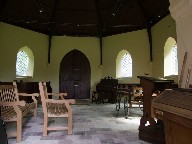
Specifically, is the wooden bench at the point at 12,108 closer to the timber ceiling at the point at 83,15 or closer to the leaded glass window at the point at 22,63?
the timber ceiling at the point at 83,15

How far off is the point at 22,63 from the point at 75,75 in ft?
9.90

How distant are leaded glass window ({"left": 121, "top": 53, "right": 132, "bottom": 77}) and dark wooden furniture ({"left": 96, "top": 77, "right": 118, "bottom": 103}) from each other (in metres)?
1.08

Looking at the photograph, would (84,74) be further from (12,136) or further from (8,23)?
(12,136)

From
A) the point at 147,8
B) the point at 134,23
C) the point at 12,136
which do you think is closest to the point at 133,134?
the point at 12,136

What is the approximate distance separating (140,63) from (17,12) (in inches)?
259

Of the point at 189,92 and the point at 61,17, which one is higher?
the point at 61,17

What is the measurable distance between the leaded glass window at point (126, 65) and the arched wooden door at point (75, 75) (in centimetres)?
197

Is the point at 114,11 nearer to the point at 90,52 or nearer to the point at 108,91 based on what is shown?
the point at 90,52

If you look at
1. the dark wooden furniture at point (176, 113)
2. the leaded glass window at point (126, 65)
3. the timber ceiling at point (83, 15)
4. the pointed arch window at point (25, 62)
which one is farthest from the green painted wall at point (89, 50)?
the dark wooden furniture at point (176, 113)

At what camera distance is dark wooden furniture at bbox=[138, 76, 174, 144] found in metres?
4.00

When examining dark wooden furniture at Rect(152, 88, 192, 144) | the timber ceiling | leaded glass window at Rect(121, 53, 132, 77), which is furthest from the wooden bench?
leaded glass window at Rect(121, 53, 132, 77)

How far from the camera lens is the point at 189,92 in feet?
7.99

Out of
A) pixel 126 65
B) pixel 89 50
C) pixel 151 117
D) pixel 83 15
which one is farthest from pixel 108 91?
pixel 151 117

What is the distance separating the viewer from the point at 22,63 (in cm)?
1177
